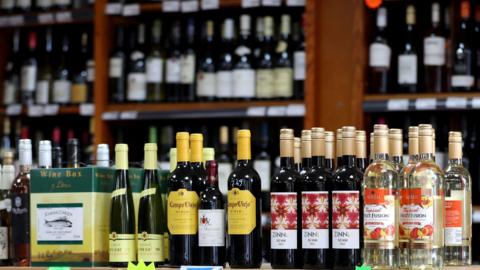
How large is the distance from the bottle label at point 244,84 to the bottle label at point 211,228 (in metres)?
1.94

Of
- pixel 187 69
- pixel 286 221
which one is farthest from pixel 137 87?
pixel 286 221

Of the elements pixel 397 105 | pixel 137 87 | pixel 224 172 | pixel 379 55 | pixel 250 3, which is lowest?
pixel 224 172

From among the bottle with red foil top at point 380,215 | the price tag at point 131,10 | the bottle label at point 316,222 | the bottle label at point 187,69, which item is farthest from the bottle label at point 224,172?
the bottle with red foil top at point 380,215

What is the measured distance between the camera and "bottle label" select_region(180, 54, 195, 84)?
4125mm

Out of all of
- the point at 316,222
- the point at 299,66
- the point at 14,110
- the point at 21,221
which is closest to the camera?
the point at 316,222

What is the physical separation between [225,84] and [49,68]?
1056mm

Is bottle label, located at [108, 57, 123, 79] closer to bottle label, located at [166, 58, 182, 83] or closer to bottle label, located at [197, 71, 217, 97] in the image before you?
bottle label, located at [166, 58, 182, 83]

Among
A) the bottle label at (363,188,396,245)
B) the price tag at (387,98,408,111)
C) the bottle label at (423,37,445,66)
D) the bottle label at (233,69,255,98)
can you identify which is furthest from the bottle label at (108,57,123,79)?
the bottle label at (363,188,396,245)

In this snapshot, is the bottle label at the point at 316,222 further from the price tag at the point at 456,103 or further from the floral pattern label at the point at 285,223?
the price tag at the point at 456,103

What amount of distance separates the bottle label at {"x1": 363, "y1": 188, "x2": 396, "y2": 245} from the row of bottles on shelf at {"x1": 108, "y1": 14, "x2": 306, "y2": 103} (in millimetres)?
2051

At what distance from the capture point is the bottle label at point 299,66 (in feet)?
12.9

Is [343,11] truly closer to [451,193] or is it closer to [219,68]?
[219,68]

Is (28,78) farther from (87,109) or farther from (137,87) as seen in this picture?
(137,87)

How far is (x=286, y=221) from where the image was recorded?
2.02 meters
